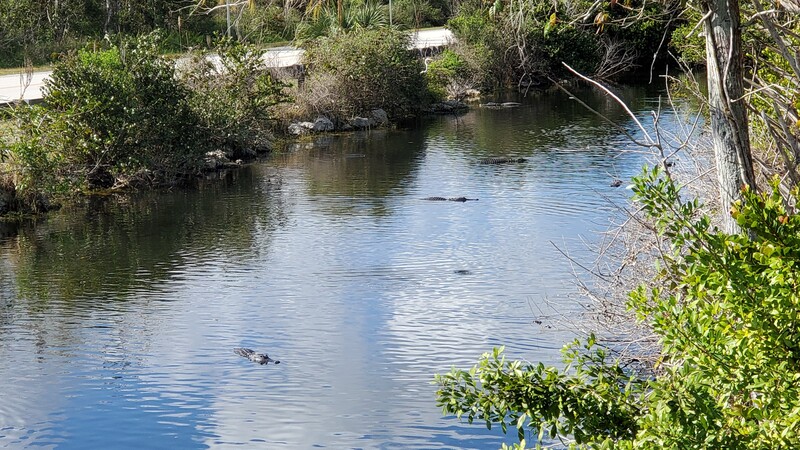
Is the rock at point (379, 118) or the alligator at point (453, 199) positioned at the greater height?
the rock at point (379, 118)

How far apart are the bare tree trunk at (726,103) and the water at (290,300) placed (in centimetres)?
454

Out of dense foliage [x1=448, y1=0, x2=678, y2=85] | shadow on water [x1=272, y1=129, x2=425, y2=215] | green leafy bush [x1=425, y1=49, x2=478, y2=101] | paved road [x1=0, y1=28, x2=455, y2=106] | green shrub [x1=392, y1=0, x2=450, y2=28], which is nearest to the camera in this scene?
shadow on water [x1=272, y1=129, x2=425, y2=215]

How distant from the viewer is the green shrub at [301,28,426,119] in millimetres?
31469

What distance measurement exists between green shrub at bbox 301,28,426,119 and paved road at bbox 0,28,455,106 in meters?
1.25

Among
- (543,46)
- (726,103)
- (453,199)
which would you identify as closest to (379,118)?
(543,46)

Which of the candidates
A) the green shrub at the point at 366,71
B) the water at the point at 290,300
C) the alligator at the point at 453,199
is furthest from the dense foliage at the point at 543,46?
the alligator at the point at 453,199

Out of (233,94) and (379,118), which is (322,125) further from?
(233,94)

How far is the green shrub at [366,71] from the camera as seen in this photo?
31469mm

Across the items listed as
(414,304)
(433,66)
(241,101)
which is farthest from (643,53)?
(414,304)

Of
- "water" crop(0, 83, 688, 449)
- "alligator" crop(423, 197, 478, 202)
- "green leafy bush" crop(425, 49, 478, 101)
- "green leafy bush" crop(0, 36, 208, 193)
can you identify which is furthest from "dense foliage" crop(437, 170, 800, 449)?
"green leafy bush" crop(425, 49, 478, 101)

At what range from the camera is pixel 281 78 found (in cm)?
3009

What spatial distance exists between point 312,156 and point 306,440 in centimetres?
1742

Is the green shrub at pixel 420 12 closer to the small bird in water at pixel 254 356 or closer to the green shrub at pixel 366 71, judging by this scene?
the green shrub at pixel 366 71

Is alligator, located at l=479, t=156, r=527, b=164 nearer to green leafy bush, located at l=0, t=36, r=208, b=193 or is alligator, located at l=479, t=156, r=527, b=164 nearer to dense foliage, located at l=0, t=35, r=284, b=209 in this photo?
dense foliage, located at l=0, t=35, r=284, b=209
